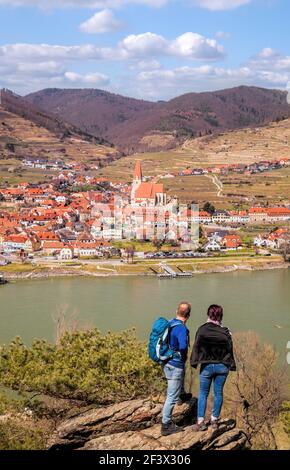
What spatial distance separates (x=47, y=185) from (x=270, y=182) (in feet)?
34.0

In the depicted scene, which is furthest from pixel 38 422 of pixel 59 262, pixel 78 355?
pixel 59 262

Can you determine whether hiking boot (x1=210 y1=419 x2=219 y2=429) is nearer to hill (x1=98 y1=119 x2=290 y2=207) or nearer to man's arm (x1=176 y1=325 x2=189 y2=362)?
Answer: man's arm (x1=176 y1=325 x2=189 y2=362)

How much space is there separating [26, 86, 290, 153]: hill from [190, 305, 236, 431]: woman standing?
157ft

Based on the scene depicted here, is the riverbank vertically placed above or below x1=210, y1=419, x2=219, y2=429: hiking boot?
below

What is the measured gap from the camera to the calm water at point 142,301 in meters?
7.61

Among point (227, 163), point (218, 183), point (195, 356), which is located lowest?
point (195, 356)

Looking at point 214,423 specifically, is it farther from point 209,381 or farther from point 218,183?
point 218,183

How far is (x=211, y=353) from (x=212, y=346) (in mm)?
24

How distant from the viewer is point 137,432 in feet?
6.22

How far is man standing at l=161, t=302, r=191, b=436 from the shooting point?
179cm

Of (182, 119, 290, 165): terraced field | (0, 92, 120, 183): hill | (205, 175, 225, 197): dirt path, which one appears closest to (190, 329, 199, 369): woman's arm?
(205, 175, 225, 197): dirt path

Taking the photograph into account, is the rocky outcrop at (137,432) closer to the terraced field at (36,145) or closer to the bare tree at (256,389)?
the bare tree at (256,389)

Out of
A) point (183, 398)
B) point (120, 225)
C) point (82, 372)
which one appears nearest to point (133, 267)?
point (120, 225)
